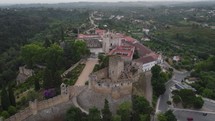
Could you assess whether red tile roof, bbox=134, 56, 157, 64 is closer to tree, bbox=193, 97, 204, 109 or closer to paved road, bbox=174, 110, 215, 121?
tree, bbox=193, 97, 204, 109

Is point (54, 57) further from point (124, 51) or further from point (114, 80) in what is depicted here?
point (114, 80)

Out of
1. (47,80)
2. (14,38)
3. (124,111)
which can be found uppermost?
(47,80)

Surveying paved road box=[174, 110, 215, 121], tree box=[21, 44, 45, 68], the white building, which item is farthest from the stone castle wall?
tree box=[21, 44, 45, 68]

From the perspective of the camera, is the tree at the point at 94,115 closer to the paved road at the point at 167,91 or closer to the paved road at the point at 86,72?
the paved road at the point at 86,72

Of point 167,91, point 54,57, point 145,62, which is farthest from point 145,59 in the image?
point 54,57

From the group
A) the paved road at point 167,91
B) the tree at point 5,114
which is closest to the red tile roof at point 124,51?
the paved road at point 167,91

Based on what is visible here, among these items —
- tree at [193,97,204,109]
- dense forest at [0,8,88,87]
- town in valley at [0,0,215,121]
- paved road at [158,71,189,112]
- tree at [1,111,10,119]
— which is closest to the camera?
tree at [1,111,10,119]

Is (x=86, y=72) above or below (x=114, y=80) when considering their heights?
below
